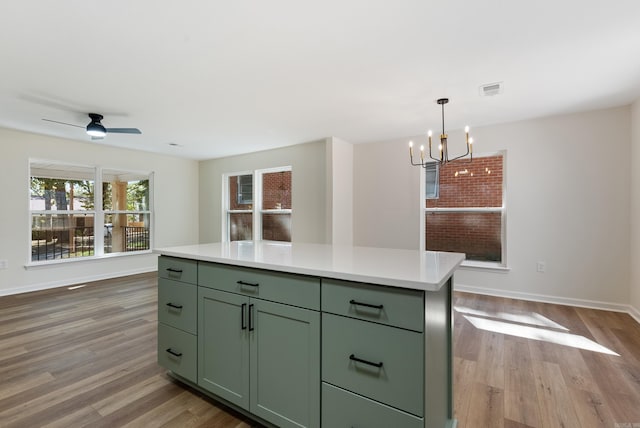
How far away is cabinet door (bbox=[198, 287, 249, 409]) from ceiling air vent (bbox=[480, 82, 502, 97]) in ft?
9.54

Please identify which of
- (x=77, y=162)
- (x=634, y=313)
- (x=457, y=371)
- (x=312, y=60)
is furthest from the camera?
(x=77, y=162)

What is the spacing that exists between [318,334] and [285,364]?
0.91 feet

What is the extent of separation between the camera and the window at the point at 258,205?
5801 mm

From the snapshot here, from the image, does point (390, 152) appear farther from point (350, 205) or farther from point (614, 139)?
point (614, 139)

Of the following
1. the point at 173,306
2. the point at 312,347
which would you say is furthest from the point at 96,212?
the point at 312,347

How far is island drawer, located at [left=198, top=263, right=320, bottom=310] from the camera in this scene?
1.44 m

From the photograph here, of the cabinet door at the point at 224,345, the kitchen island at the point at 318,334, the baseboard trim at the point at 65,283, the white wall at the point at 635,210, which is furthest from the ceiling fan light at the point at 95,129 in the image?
the white wall at the point at 635,210

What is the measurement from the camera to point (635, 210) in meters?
3.32

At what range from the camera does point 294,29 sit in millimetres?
2020

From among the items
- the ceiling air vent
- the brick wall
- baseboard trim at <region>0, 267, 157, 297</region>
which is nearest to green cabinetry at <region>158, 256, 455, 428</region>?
the ceiling air vent

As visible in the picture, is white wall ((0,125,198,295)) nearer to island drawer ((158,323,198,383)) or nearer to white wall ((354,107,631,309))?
island drawer ((158,323,198,383))

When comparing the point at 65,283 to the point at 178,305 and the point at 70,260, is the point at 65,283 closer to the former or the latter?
the point at 70,260

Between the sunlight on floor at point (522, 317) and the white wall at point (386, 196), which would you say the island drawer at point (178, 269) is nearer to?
the sunlight on floor at point (522, 317)

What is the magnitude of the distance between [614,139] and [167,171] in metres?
7.20
